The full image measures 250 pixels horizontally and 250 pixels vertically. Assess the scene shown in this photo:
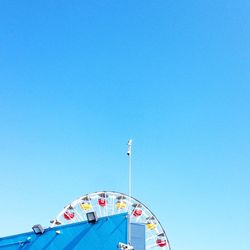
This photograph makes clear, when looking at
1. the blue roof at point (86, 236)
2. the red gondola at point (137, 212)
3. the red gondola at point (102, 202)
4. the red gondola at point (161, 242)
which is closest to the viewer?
the blue roof at point (86, 236)

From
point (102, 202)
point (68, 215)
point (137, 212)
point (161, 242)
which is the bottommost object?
point (161, 242)

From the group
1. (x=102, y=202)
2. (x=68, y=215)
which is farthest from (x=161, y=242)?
(x=68, y=215)

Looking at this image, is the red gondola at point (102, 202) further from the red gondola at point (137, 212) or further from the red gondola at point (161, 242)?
the red gondola at point (161, 242)

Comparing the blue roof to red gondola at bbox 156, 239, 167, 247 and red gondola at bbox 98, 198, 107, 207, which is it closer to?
red gondola at bbox 98, 198, 107, 207

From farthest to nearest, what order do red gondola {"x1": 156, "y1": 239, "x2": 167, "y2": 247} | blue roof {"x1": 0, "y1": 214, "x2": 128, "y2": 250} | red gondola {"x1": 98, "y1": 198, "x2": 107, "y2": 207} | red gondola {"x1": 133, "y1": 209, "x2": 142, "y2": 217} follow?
red gondola {"x1": 98, "y1": 198, "x2": 107, "y2": 207}
red gondola {"x1": 133, "y1": 209, "x2": 142, "y2": 217}
red gondola {"x1": 156, "y1": 239, "x2": 167, "y2": 247}
blue roof {"x1": 0, "y1": 214, "x2": 128, "y2": 250}

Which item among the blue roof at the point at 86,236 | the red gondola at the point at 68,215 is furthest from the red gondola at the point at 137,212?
the blue roof at the point at 86,236

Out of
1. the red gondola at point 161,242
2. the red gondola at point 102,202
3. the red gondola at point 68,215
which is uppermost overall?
the red gondola at point 102,202

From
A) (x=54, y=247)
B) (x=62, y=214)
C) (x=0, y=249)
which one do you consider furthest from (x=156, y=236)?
(x=0, y=249)

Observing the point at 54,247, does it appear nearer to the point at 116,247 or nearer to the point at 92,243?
the point at 92,243

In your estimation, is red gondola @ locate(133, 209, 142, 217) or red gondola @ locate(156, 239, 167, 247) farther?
red gondola @ locate(133, 209, 142, 217)

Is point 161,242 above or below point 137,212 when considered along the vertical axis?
below

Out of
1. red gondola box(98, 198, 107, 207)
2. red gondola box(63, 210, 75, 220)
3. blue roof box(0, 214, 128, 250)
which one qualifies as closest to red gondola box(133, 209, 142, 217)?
red gondola box(98, 198, 107, 207)

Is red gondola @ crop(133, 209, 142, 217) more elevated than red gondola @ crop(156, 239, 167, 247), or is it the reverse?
red gondola @ crop(133, 209, 142, 217)

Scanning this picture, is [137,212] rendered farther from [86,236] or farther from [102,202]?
[86,236]
